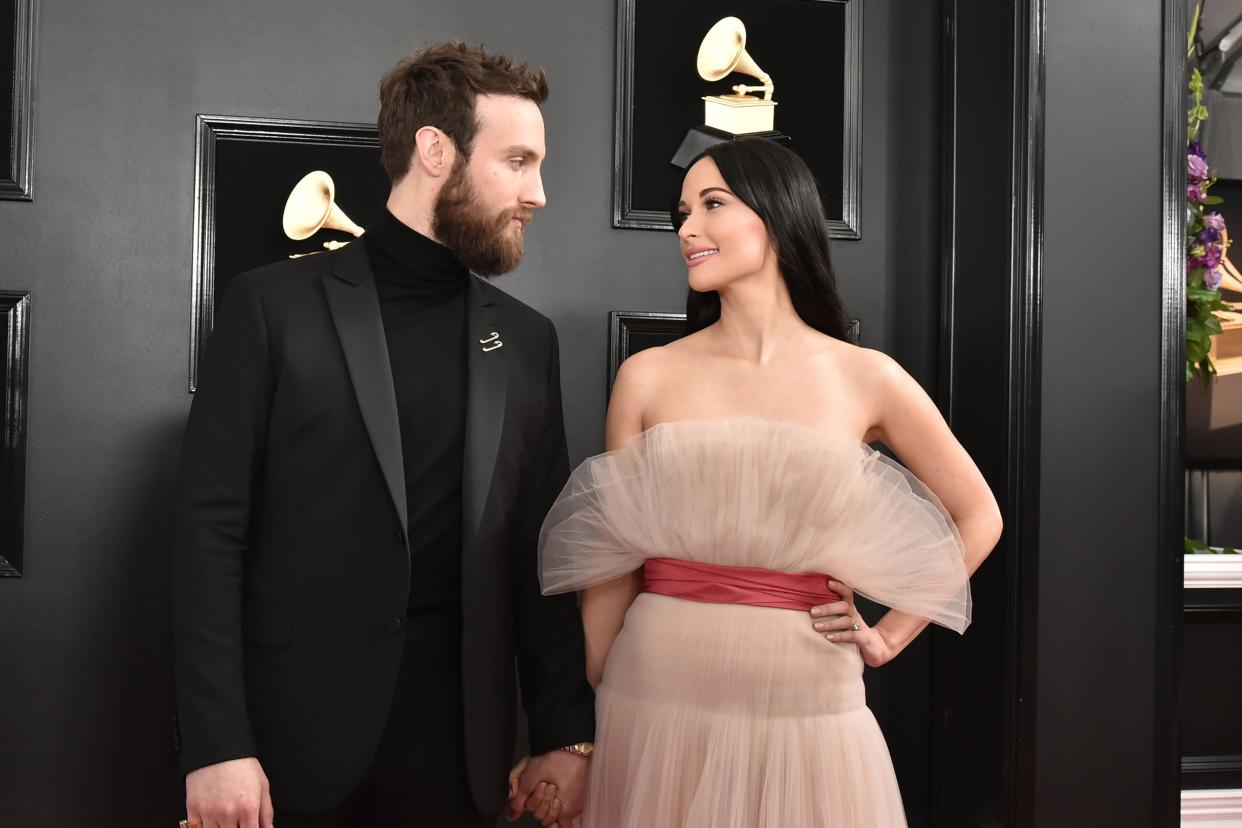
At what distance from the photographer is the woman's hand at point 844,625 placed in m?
1.93

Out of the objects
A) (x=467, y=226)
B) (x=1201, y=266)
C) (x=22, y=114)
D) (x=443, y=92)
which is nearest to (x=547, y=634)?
(x=467, y=226)

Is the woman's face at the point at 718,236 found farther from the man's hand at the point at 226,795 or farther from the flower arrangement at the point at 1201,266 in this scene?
the flower arrangement at the point at 1201,266

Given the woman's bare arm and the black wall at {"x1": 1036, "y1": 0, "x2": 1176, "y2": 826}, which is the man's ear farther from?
the black wall at {"x1": 1036, "y1": 0, "x2": 1176, "y2": 826}

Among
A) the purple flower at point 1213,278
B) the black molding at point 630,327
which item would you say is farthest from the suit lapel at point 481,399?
the purple flower at point 1213,278

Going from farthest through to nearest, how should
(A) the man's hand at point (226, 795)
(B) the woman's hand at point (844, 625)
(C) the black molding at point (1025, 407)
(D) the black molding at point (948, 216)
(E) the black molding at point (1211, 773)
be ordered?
1. (E) the black molding at point (1211, 773)
2. (D) the black molding at point (948, 216)
3. (C) the black molding at point (1025, 407)
4. (B) the woman's hand at point (844, 625)
5. (A) the man's hand at point (226, 795)

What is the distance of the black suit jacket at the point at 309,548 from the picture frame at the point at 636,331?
41.5 inches

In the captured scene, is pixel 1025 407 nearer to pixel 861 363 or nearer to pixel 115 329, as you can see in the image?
pixel 861 363

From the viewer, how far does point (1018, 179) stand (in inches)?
106

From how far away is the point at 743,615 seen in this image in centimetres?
192

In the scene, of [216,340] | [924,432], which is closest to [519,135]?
[216,340]

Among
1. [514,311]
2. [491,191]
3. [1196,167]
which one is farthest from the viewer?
[1196,167]

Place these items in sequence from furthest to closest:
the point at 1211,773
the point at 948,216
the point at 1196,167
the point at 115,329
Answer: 1. the point at 1211,773
2. the point at 1196,167
3. the point at 948,216
4. the point at 115,329

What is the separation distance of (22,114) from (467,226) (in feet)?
5.07

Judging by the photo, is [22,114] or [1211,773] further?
[1211,773]
